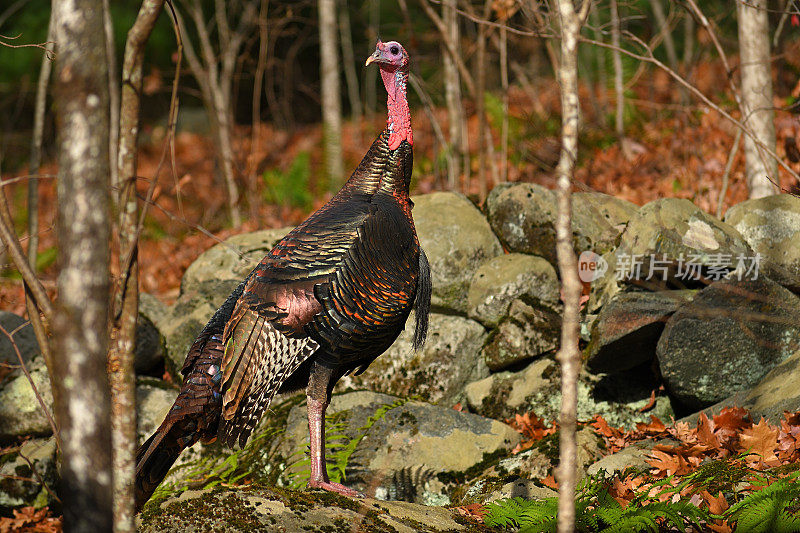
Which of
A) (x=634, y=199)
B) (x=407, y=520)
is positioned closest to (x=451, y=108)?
(x=634, y=199)

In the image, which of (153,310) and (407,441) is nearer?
(407,441)

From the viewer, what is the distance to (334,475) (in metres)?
5.49

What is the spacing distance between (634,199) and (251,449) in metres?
5.87

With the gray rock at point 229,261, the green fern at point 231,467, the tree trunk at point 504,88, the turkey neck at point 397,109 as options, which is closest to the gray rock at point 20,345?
the gray rock at point 229,261

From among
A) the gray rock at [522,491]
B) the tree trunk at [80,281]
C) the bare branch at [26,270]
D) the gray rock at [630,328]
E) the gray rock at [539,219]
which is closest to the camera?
the tree trunk at [80,281]

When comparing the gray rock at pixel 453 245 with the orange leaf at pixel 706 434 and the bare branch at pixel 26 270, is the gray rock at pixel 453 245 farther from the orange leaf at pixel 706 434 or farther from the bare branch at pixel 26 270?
the bare branch at pixel 26 270

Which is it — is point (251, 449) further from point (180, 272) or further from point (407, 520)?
point (180, 272)

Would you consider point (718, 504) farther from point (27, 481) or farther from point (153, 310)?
point (153, 310)

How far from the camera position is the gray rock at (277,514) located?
148 inches

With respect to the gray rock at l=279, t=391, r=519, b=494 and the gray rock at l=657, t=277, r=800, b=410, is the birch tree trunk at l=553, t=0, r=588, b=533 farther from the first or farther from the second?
the gray rock at l=657, t=277, r=800, b=410

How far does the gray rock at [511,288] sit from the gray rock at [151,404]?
3.14 m

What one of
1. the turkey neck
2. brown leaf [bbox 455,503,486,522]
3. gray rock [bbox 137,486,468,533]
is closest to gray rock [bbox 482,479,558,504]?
brown leaf [bbox 455,503,486,522]

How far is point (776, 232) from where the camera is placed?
626 centimetres

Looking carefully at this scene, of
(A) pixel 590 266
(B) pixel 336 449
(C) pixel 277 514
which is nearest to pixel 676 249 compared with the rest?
(A) pixel 590 266
